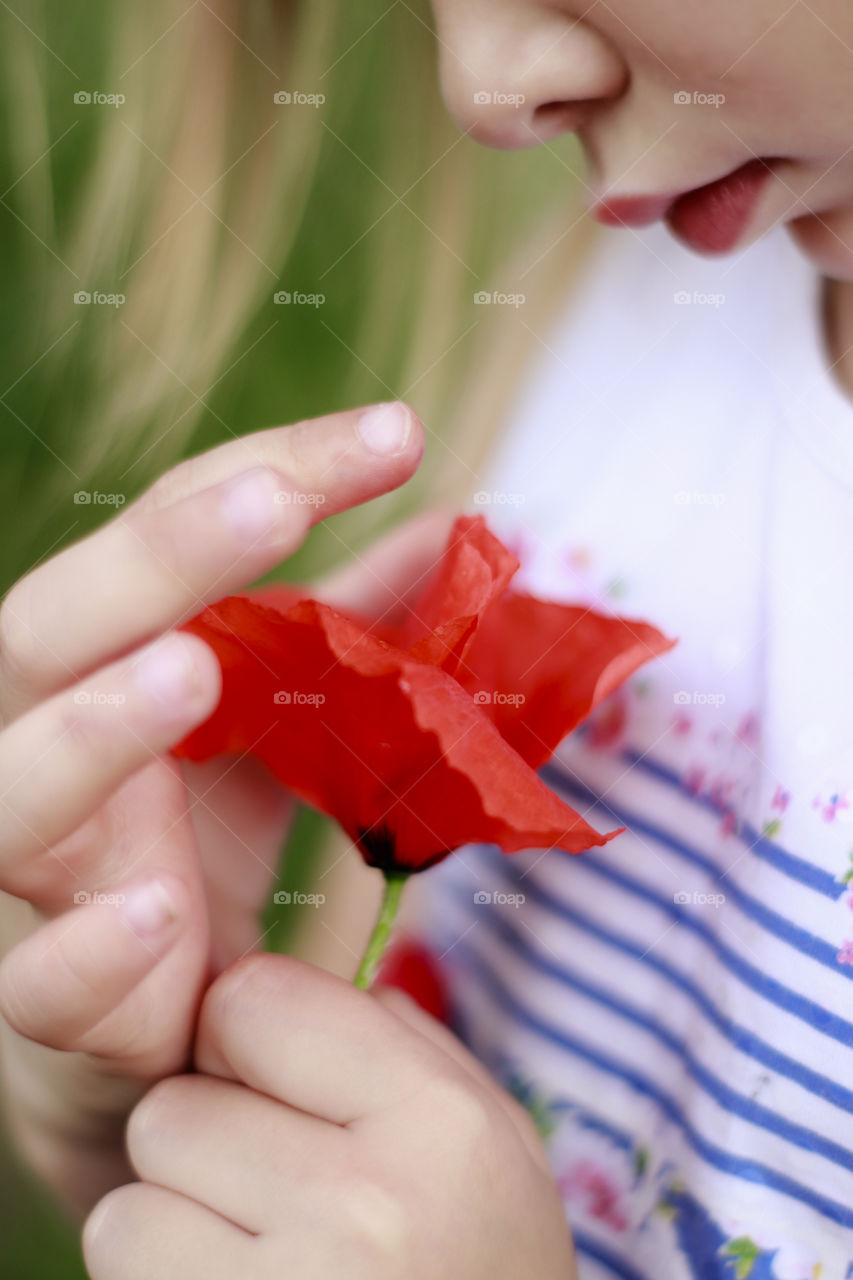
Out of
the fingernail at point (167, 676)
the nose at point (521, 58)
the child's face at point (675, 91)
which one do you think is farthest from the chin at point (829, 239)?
the fingernail at point (167, 676)

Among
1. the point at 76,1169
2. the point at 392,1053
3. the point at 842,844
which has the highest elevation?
the point at 842,844

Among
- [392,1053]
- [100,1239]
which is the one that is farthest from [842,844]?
[100,1239]

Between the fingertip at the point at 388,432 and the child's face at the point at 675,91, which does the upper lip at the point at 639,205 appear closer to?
the child's face at the point at 675,91

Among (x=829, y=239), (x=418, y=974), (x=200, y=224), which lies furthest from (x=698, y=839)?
(x=200, y=224)

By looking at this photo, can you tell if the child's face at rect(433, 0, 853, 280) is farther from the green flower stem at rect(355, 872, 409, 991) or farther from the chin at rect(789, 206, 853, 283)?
the green flower stem at rect(355, 872, 409, 991)

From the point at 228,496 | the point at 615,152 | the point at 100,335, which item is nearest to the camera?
the point at 228,496

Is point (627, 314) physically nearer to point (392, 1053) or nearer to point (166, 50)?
point (166, 50)
